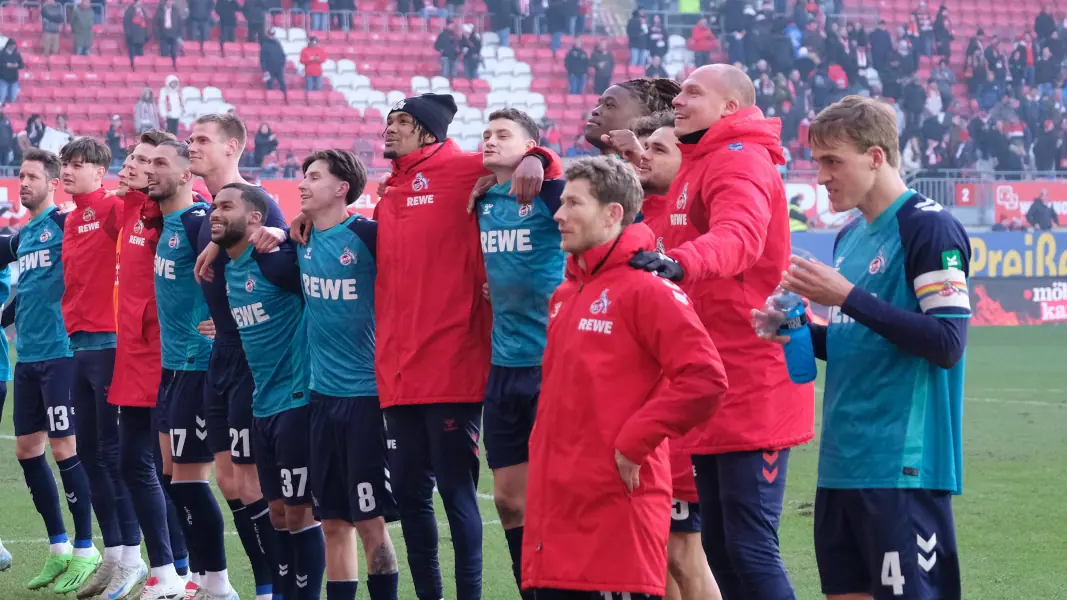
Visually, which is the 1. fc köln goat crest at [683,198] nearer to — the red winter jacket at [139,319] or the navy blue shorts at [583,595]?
the navy blue shorts at [583,595]

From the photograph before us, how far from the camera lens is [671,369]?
3.84 m

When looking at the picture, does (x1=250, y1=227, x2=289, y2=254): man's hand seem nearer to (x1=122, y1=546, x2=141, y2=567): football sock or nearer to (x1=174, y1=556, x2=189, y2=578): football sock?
(x1=174, y1=556, x2=189, y2=578): football sock

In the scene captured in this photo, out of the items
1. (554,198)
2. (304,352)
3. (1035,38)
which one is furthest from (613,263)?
(1035,38)

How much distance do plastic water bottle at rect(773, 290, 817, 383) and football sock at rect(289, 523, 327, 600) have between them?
2.62 m

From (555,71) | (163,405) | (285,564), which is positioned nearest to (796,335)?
(285,564)

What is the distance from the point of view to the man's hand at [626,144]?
5.44 metres

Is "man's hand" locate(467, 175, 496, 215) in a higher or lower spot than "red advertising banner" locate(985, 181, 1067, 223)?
higher

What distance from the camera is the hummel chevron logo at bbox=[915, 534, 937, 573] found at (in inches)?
144

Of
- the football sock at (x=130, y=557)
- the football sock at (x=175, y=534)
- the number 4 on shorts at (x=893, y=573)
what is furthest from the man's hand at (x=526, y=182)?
the football sock at (x=130, y=557)

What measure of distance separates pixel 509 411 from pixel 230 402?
1.52 metres

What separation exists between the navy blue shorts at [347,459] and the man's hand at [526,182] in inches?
43.6

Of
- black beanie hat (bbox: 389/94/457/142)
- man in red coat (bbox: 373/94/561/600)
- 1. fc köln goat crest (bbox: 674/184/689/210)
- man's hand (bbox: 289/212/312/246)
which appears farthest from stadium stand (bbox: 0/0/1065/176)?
1. fc köln goat crest (bbox: 674/184/689/210)

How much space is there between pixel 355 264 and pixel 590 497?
7.18ft

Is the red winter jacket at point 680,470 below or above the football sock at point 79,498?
above
